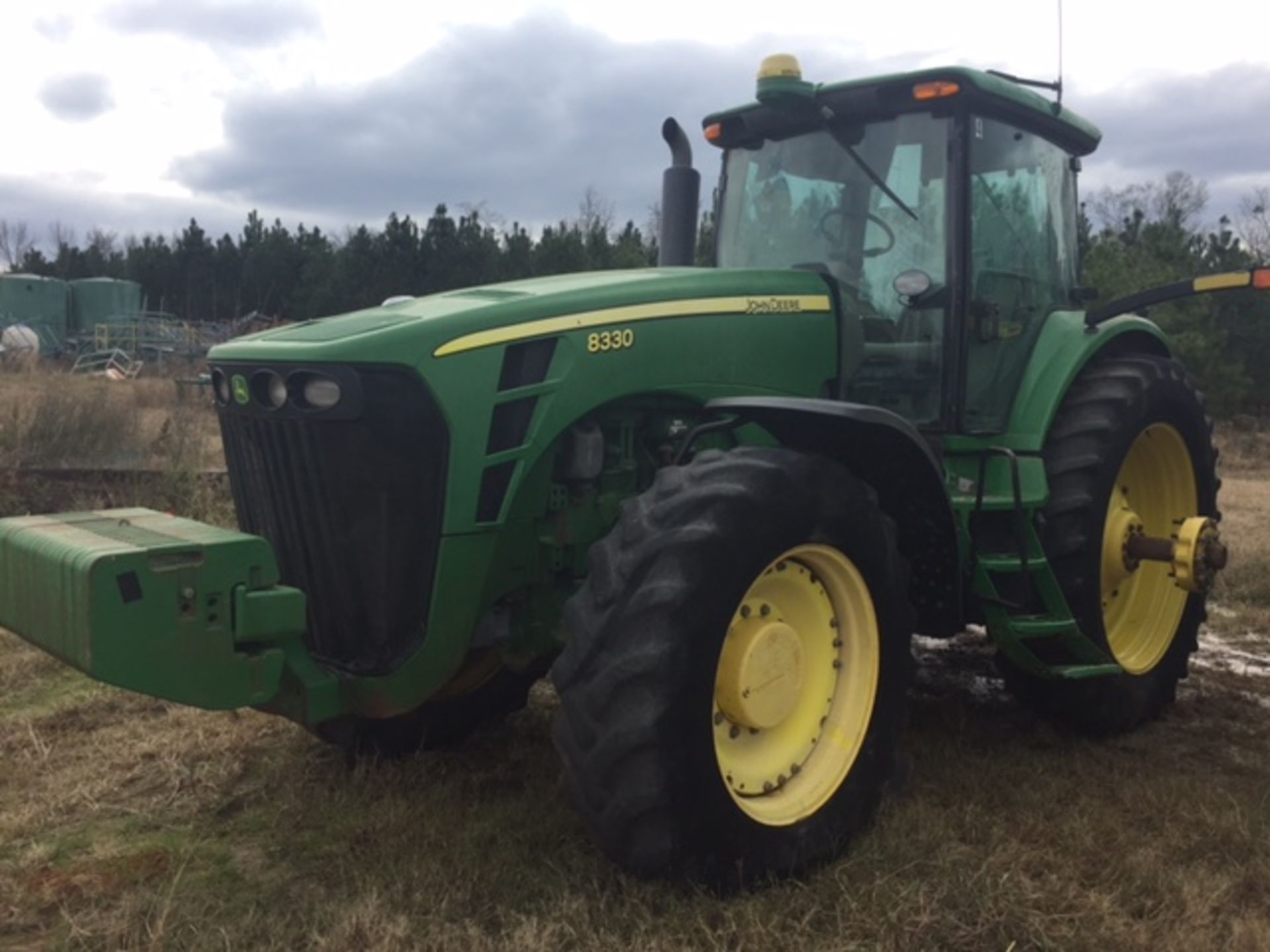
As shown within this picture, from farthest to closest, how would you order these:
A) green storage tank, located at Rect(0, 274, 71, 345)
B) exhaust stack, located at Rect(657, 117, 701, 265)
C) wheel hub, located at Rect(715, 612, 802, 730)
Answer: green storage tank, located at Rect(0, 274, 71, 345) < exhaust stack, located at Rect(657, 117, 701, 265) < wheel hub, located at Rect(715, 612, 802, 730)

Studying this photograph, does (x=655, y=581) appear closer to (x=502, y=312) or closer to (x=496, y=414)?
(x=496, y=414)

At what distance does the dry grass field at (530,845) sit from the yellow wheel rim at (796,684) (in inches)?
9.5

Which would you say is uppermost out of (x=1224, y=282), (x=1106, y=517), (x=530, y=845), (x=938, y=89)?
(x=938, y=89)

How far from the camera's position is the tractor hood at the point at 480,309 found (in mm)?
3062

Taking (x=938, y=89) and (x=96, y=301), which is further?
(x=96, y=301)

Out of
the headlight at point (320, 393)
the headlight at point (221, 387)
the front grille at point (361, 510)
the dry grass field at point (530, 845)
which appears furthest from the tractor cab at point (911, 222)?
the headlight at point (221, 387)

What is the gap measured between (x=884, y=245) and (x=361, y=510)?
214 centimetres

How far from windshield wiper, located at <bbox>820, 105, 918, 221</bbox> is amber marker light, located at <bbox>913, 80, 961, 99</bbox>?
11.4 inches

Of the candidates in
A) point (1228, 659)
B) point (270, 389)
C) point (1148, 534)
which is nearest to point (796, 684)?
point (270, 389)

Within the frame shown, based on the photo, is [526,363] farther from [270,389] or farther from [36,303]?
[36,303]

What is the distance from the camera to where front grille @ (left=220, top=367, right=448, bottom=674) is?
3.07 metres

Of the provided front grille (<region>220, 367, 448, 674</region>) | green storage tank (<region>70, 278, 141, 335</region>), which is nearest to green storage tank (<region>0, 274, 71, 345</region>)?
green storage tank (<region>70, 278, 141, 335</region>)

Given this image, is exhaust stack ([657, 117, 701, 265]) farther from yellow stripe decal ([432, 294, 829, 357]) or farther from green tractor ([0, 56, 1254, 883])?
yellow stripe decal ([432, 294, 829, 357])

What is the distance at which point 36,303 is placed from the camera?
124ft
